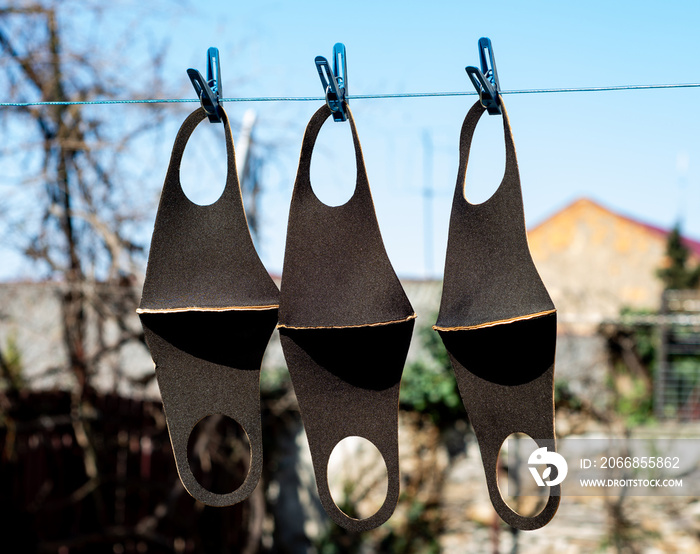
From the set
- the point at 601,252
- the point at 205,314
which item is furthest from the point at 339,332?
the point at 601,252

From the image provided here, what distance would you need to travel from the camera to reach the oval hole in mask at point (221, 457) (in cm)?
397

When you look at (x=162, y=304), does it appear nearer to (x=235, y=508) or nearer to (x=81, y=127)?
(x=81, y=127)

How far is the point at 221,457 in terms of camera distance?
4.16m

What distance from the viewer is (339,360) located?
101cm

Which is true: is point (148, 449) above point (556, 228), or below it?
below

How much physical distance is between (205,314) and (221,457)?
3366mm

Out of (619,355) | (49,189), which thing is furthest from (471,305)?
(619,355)

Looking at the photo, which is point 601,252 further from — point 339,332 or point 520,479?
point 339,332

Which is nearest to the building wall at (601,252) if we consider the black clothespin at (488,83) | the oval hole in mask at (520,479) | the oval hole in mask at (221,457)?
the oval hole in mask at (520,479)

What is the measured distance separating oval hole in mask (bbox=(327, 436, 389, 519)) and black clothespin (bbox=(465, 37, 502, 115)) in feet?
12.4

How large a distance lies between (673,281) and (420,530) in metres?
7.96

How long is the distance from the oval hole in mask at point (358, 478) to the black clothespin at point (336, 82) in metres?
3.77

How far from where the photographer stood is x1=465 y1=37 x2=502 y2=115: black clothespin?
3.22 ft

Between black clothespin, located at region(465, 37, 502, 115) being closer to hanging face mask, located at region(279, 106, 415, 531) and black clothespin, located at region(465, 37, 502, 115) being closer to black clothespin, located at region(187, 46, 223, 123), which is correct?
hanging face mask, located at region(279, 106, 415, 531)
